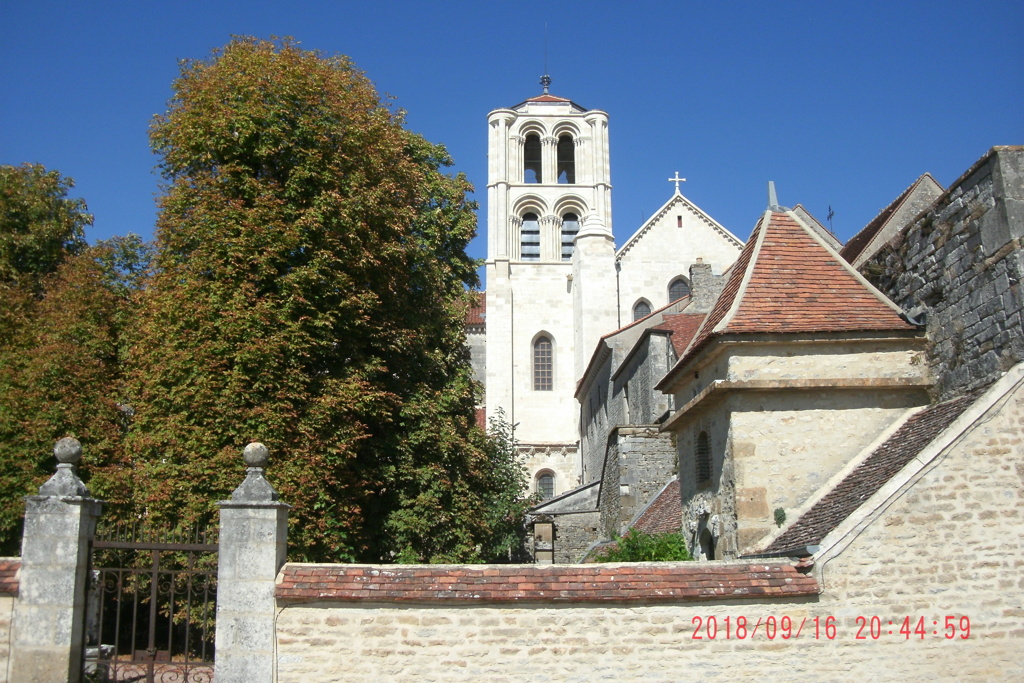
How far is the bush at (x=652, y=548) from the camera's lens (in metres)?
14.7

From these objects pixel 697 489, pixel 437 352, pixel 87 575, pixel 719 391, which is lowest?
pixel 87 575

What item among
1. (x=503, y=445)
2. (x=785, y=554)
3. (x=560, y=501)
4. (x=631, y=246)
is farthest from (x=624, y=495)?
(x=631, y=246)

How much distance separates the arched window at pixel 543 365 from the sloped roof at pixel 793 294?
30175 millimetres

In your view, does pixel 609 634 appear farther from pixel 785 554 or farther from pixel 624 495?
pixel 624 495

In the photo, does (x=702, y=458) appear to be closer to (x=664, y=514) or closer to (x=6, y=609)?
(x=664, y=514)

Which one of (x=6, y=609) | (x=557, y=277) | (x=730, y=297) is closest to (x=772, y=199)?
(x=730, y=297)

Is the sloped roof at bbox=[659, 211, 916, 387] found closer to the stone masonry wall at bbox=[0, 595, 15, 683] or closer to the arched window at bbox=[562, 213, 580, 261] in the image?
the stone masonry wall at bbox=[0, 595, 15, 683]

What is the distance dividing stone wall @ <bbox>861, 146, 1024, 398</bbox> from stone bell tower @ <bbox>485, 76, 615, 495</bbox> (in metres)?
29.5

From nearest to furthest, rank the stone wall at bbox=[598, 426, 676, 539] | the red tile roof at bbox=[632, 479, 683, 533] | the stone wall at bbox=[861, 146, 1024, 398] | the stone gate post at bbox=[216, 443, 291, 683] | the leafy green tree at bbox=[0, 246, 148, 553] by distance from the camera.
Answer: the stone gate post at bbox=[216, 443, 291, 683], the stone wall at bbox=[861, 146, 1024, 398], the leafy green tree at bbox=[0, 246, 148, 553], the red tile roof at bbox=[632, 479, 683, 533], the stone wall at bbox=[598, 426, 676, 539]

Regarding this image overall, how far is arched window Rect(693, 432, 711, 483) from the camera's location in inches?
538

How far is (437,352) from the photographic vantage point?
57.1 feet

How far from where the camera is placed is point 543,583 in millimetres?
8953

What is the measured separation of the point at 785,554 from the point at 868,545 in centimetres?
90
